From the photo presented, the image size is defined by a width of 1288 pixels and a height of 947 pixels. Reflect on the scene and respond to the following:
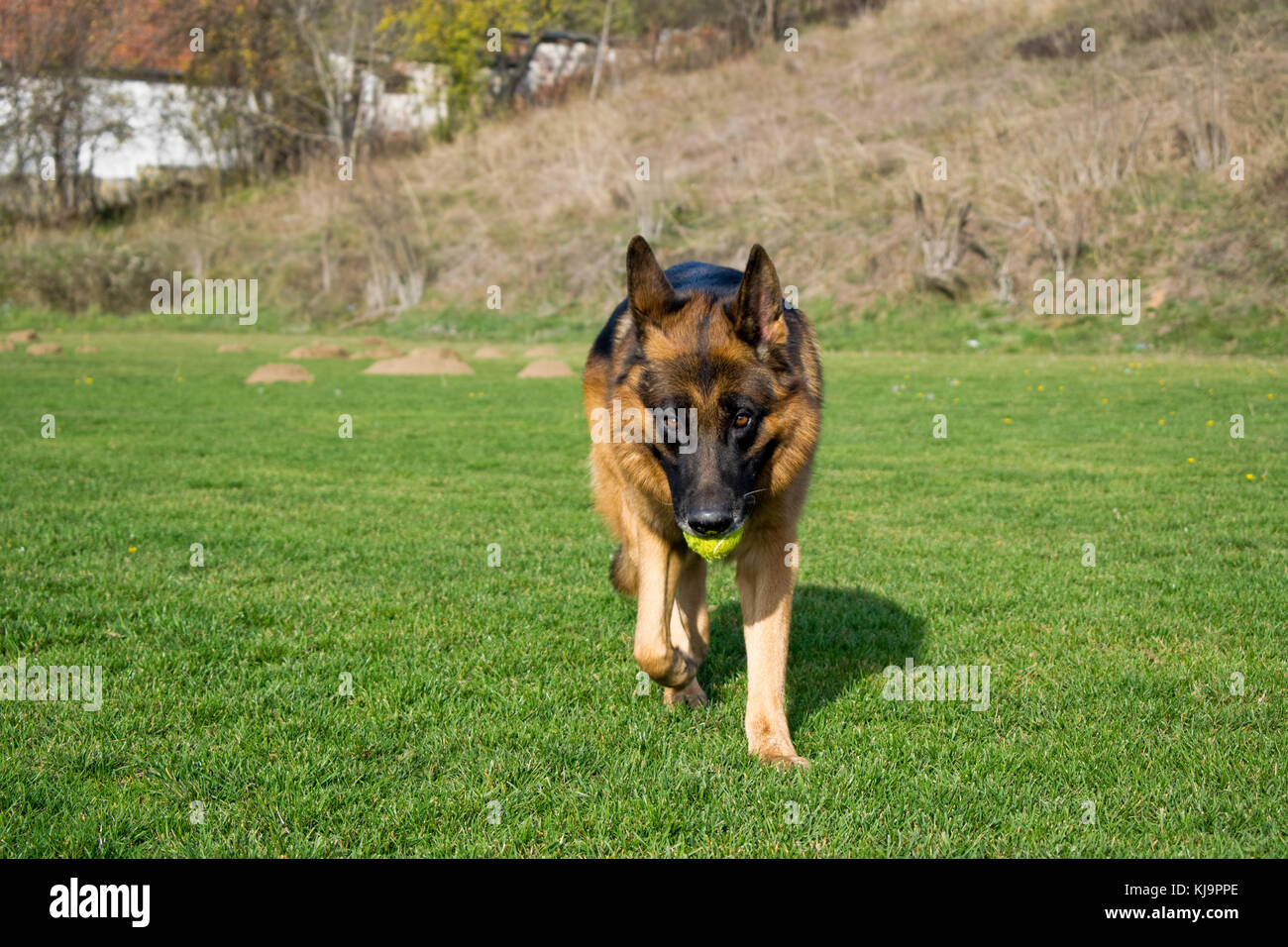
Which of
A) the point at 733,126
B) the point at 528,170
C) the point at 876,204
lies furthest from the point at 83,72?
the point at 876,204

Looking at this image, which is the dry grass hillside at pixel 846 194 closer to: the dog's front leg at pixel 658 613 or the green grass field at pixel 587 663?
the green grass field at pixel 587 663

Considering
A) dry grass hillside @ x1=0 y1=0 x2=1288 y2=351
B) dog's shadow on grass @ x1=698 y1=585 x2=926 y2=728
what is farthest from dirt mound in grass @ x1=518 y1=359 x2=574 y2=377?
dog's shadow on grass @ x1=698 y1=585 x2=926 y2=728

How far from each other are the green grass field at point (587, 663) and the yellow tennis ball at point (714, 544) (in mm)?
815

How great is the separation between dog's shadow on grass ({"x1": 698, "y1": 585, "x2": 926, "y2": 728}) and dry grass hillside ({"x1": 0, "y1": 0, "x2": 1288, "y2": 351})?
20.4 meters

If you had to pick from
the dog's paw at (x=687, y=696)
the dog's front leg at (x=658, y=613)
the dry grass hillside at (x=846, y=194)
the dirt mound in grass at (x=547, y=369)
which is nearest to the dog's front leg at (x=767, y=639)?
the dog's front leg at (x=658, y=613)

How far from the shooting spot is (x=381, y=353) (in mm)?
28172

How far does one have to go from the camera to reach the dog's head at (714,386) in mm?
3980

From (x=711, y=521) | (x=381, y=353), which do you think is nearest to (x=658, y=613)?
(x=711, y=521)

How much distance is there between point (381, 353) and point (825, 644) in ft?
80.1

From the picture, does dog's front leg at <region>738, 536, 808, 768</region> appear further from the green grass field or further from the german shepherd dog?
the green grass field

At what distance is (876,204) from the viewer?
108 feet

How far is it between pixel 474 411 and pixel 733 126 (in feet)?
95.1

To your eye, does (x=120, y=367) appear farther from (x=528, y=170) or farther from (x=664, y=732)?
(x=528, y=170)

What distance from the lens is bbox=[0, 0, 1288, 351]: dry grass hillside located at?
2694cm
